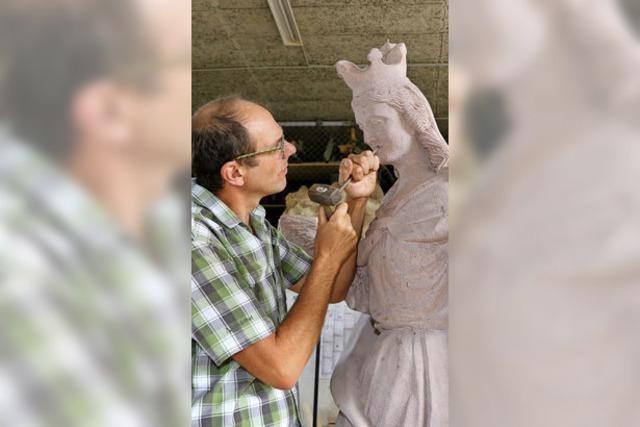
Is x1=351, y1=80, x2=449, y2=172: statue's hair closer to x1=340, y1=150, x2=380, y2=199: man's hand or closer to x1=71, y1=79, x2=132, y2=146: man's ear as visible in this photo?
x1=340, y1=150, x2=380, y2=199: man's hand

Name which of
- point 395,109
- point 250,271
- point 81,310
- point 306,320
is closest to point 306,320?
point 306,320

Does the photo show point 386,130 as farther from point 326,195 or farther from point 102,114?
point 102,114

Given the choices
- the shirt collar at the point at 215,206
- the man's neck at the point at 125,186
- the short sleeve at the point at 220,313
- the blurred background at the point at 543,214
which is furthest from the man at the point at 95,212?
the shirt collar at the point at 215,206

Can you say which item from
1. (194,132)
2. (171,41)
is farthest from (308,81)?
(171,41)

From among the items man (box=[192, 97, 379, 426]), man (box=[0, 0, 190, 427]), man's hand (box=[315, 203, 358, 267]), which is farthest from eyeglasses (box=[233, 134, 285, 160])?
man (box=[0, 0, 190, 427])

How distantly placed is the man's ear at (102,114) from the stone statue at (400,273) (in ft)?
3.24

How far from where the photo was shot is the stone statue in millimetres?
1713

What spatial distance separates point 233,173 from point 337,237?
31 cm

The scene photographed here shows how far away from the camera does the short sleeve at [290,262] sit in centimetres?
198

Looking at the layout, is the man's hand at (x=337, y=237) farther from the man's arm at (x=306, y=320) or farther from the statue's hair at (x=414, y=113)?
the statue's hair at (x=414, y=113)

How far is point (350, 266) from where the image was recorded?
185 cm

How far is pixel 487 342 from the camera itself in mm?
Answer: 832

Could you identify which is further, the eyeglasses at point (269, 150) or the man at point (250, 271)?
the eyeglasses at point (269, 150)

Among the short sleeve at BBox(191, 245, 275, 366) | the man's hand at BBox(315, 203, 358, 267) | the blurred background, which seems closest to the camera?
the blurred background
